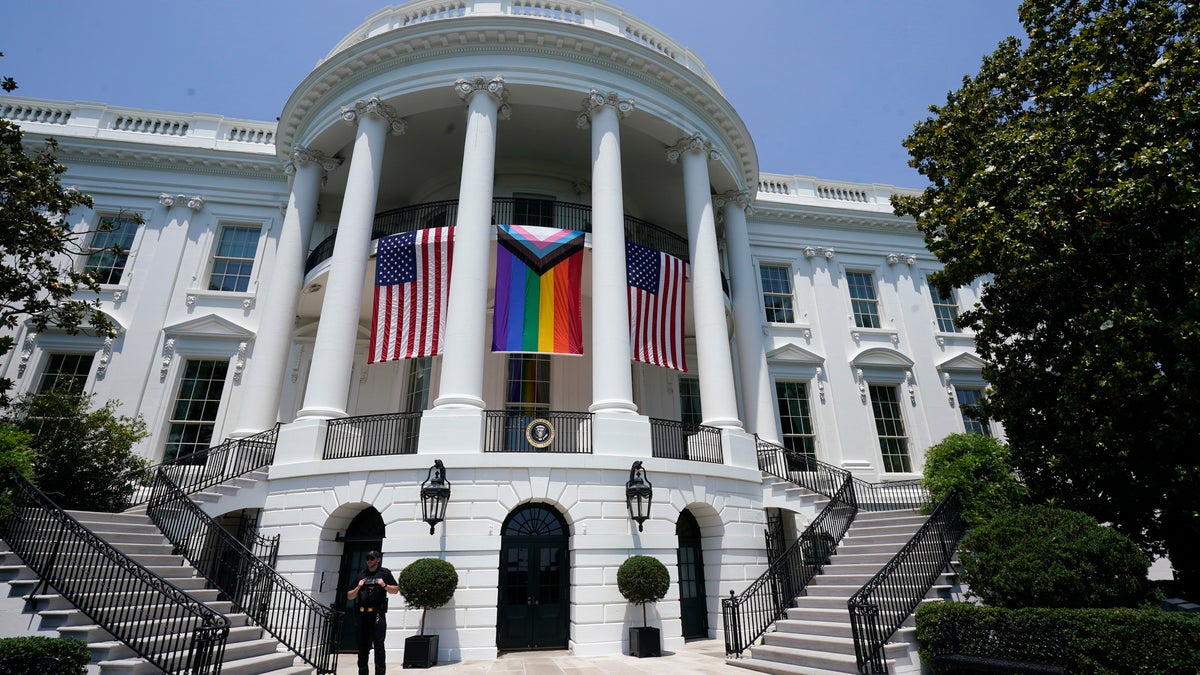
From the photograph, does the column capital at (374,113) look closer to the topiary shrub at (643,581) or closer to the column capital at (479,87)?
the column capital at (479,87)

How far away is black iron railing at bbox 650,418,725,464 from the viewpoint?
12944mm

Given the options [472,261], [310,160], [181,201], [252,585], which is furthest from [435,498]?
[181,201]

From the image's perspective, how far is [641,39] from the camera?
676 inches

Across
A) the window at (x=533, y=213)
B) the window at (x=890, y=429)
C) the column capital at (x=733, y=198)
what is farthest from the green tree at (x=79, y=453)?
the window at (x=890, y=429)

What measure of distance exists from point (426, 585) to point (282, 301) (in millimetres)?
9077

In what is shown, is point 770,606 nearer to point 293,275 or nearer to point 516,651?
point 516,651

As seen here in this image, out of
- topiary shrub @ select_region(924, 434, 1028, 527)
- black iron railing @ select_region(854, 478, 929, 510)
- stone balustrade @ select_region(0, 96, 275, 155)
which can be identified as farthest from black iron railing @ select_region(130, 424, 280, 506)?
black iron railing @ select_region(854, 478, 929, 510)

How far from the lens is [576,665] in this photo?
30.4ft

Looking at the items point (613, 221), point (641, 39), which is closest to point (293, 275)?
point (613, 221)

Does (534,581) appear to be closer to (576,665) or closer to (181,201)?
Result: (576,665)

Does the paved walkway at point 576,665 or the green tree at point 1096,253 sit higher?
the green tree at point 1096,253

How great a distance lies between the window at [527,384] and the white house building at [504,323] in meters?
0.06

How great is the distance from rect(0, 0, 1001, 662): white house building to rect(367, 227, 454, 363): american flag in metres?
0.27

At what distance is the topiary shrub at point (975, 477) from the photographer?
1112cm
